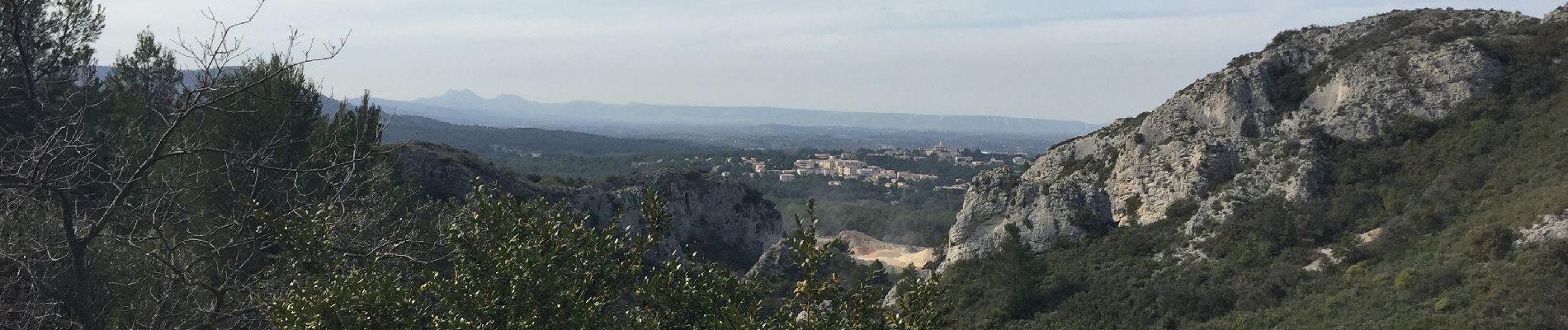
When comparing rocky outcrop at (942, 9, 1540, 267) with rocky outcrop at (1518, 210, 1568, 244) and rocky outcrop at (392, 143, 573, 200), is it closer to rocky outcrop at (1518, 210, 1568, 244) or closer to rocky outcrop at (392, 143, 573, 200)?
rocky outcrop at (1518, 210, 1568, 244)

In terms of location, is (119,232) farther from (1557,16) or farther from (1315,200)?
(1557,16)

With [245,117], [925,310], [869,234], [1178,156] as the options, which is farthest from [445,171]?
[869,234]

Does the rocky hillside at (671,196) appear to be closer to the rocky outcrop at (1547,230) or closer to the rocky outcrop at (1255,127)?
the rocky outcrop at (1255,127)

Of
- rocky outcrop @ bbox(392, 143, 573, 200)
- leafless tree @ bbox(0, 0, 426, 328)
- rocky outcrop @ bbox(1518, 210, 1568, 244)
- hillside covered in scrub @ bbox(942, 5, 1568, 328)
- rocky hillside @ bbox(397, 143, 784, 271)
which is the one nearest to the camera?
leafless tree @ bbox(0, 0, 426, 328)

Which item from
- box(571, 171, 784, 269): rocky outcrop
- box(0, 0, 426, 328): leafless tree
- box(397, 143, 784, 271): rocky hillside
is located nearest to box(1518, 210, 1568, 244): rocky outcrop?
box(0, 0, 426, 328): leafless tree

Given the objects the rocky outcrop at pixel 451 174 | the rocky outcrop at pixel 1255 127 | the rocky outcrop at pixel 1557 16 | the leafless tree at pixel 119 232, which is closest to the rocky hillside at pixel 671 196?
the rocky outcrop at pixel 451 174

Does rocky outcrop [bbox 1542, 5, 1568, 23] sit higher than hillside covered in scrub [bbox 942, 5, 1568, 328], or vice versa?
rocky outcrop [bbox 1542, 5, 1568, 23]

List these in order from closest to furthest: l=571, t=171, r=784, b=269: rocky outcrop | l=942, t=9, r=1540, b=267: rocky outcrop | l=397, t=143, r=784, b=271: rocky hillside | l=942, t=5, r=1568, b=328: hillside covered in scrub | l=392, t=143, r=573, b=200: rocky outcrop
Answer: l=942, t=5, r=1568, b=328: hillside covered in scrub → l=942, t=9, r=1540, b=267: rocky outcrop → l=392, t=143, r=573, b=200: rocky outcrop → l=397, t=143, r=784, b=271: rocky hillside → l=571, t=171, r=784, b=269: rocky outcrop

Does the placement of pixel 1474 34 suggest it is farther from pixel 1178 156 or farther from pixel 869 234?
pixel 869 234

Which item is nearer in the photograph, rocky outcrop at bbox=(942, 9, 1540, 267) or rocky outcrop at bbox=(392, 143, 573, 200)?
rocky outcrop at bbox=(942, 9, 1540, 267)
